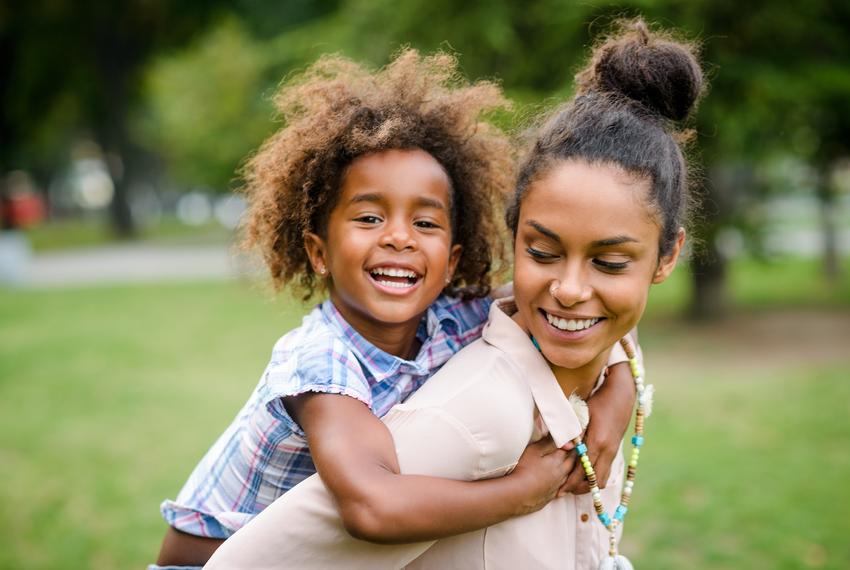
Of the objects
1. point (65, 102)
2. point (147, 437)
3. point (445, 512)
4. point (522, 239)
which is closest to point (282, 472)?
point (445, 512)

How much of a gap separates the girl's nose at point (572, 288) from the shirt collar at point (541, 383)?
0.14 m

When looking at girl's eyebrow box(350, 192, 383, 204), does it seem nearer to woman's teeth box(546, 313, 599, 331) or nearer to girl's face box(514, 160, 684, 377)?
girl's face box(514, 160, 684, 377)

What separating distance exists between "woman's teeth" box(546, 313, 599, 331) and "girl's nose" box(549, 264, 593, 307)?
0.05 metres

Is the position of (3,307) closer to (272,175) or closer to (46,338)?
(46,338)

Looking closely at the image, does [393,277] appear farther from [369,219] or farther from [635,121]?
[635,121]

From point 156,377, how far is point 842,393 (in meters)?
6.85

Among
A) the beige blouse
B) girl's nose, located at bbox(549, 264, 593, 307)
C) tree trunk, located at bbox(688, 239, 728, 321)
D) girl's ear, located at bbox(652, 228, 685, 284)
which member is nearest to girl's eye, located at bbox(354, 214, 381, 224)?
the beige blouse

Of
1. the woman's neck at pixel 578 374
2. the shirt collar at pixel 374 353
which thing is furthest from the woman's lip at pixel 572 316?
the shirt collar at pixel 374 353

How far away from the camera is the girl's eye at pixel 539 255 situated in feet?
6.08

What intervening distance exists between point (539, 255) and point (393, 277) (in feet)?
1.53

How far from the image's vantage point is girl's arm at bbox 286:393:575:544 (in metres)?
1.64

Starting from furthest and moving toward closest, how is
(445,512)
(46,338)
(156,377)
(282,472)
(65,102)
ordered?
(65,102) → (46,338) → (156,377) → (282,472) → (445,512)

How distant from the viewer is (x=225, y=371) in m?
9.22

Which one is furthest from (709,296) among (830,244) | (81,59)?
(81,59)
